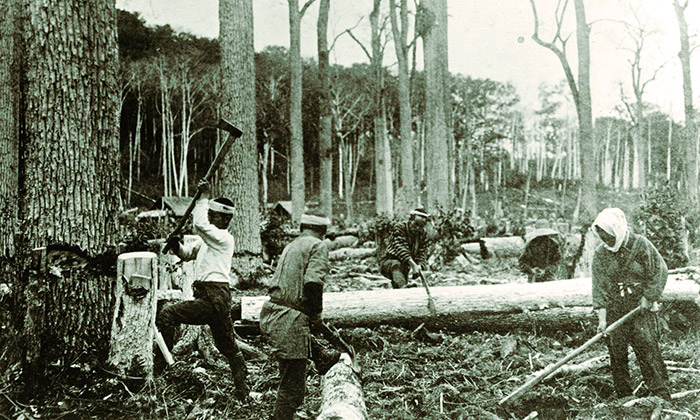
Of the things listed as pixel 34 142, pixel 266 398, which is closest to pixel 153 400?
pixel 266 398

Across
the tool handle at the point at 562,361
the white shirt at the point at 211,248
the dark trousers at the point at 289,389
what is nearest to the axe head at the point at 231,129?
the white shirt at the point at 211,248

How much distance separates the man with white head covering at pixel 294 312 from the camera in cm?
400

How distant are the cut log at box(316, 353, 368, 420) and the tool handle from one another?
124 centimetres

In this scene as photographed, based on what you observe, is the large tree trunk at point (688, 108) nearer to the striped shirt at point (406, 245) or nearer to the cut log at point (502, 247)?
the cut log at point (502, 247)

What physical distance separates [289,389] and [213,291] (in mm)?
1109

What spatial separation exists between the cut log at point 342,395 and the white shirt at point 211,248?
4.10ft

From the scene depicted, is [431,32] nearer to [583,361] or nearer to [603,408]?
[583,361]

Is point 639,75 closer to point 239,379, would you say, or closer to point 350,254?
point 350,254

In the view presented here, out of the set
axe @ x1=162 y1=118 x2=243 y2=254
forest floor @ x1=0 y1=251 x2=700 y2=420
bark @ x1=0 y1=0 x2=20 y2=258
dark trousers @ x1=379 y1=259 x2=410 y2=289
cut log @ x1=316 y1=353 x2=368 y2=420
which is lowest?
forest floor @ x1=0 y1=251 x2=700 y2=420

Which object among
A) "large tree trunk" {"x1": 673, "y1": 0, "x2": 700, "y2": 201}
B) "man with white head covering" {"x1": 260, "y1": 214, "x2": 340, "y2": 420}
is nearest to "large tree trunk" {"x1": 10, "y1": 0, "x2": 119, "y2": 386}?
"man with white head covering" {"x1": 260, "y1": 214, "x2": 340, "y2": 420}

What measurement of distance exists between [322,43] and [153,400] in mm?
16371

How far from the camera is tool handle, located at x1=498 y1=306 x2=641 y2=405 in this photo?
14.7 feet

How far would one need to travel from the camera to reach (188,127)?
29078 millimetres

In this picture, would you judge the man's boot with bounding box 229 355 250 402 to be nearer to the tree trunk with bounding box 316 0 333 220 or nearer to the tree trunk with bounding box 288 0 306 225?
the tree trunk with bounding box 288 0 306 225
